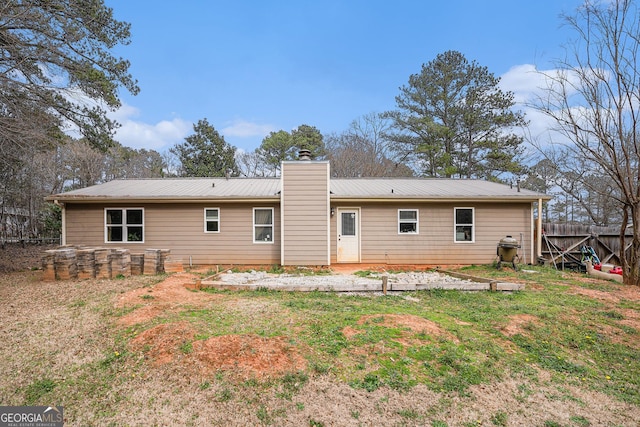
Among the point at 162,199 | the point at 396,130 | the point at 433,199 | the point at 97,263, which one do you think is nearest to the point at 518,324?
the point at 433,199

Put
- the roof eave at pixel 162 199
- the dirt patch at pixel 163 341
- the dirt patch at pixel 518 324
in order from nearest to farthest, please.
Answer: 1. the dirt patch at pixel 163 341
2. the dirt patch at pixel 518 324
3. the roof eave at pixel 162 199

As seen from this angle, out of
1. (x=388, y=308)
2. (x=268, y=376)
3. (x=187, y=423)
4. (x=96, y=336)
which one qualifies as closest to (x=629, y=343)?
(x=388, y=308)

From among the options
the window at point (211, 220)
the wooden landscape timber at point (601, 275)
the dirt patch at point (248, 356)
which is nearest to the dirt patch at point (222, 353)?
the dirt patch at point (248, 356)

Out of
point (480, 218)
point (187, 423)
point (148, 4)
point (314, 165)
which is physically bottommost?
point (187, 423)

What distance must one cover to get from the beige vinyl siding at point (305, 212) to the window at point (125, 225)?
5051 millimetres

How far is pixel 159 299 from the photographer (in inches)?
220

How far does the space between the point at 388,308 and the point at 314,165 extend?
19.2ft

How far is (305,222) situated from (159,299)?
17.0 ft

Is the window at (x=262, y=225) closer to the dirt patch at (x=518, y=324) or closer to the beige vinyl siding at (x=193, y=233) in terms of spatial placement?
the beige vinyl siding at (x=193, y=233)

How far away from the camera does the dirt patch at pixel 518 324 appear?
4.34 m

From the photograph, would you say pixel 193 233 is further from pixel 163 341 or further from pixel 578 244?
pixel 578 244

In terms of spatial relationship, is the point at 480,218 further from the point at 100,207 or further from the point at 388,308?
the point at 100,207

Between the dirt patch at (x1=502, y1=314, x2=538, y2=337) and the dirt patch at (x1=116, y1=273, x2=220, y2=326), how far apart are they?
15.4 ft

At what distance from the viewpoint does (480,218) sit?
10906 millimetres
